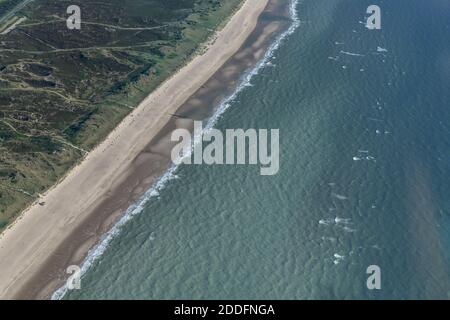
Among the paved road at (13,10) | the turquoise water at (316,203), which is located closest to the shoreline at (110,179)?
the turquoise water at (316,203)

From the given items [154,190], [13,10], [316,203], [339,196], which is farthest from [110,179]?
[13,10]

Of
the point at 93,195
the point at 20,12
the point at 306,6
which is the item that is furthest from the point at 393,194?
the point at 20,12

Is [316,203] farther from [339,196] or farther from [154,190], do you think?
[154,190]

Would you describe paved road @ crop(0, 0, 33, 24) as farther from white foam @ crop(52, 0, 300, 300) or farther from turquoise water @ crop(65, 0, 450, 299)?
turquoise water @ crop(65, 0, 450, 299)

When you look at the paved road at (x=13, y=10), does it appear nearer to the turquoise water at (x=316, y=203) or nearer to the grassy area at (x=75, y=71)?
the grassy area at (x=75, y=71)

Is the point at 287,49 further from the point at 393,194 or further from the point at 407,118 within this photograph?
the point at 393,194
